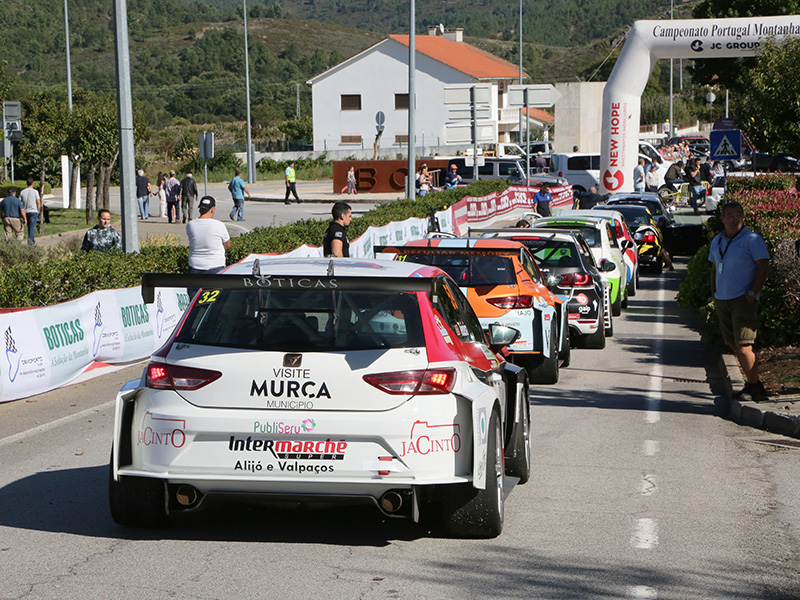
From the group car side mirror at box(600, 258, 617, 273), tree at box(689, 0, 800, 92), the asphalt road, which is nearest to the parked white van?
tree at box(689, 0, 800, 92)

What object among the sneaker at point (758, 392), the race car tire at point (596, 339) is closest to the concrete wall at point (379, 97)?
the race car tire at point (596, 339)

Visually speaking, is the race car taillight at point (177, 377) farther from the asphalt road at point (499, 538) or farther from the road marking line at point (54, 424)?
the road marking line at point (54, 424)

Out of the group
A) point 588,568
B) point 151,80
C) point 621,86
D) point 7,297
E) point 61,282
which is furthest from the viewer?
point 151,80

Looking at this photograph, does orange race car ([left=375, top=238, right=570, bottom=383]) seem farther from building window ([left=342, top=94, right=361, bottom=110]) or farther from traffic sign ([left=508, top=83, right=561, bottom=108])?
building window ([left=342, top=94, right=361, bottom=110])

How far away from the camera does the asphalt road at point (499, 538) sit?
5.65 meters

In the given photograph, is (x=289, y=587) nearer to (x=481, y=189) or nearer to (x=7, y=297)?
(x=7, y=297)

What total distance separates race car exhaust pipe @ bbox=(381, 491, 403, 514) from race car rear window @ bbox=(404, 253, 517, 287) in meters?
6.24

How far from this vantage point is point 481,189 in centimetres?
4072

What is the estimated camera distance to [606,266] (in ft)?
56.8

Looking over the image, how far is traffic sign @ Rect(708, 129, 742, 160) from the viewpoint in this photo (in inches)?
1021

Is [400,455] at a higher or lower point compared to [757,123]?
lower

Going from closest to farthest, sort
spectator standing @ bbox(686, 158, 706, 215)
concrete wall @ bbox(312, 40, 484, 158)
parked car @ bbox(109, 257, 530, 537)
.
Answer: parked car @ bbox(109, 257, 530, 537)
spectator standing @ bbox(686, 158, 706, 215)
concrete wall @ bbox(312, 40, 484, 158)

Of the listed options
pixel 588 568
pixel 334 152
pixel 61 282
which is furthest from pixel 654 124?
pixel 588 568

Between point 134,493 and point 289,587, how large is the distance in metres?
1.20
